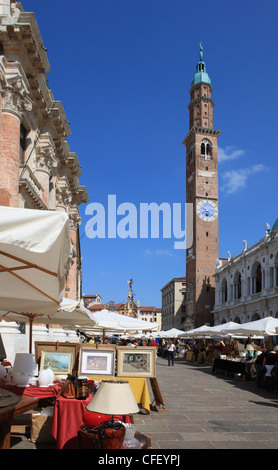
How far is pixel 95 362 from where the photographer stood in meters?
8.03

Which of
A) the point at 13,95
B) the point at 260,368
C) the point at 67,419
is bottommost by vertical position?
the point at 260,368

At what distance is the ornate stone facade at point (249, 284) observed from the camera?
4116 cm

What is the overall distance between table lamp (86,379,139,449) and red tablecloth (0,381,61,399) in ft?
8.14

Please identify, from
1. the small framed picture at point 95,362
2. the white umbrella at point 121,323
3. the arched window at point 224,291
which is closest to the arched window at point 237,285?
the arched window at point 224,291

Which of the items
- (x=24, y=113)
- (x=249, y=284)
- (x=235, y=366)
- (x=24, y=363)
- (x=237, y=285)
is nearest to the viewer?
(x=24, y=363)

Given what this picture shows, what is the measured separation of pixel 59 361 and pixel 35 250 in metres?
5.44

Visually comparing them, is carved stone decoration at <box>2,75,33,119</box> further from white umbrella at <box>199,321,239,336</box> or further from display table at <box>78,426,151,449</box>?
white umbrella at <box>199,321,239,336</box>

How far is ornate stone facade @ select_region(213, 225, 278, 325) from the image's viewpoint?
4116 cm

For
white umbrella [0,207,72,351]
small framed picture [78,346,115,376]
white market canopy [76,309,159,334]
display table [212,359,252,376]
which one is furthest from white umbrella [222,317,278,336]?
white umbrella [0,207,72,351]

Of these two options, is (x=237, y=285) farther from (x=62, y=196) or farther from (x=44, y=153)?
(x=44, y=153)

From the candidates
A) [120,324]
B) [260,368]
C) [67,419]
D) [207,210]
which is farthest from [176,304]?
[67,419]

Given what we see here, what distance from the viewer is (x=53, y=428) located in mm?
5258

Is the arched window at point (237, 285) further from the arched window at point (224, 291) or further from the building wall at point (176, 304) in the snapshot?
the building wall at point (176, 304)

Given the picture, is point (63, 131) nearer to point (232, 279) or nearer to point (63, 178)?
point (63, 178)
